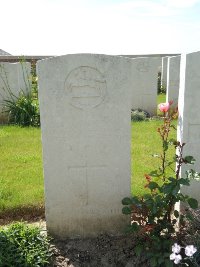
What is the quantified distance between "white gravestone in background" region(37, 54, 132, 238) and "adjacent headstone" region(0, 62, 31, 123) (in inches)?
233

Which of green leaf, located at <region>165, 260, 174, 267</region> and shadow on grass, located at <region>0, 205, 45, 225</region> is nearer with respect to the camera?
green leaf, located at <region>165, 260, 174, 267</region>

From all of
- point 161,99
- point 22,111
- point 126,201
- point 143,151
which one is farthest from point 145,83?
point 126,201

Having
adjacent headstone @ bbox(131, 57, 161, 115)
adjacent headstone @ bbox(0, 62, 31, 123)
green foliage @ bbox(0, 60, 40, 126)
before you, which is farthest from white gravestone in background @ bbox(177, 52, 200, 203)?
adjacent headstone @ bbox(131, 57, 161, 115)

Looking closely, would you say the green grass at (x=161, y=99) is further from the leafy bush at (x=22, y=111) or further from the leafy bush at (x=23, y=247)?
the leafy bush at (x=23, y=247)

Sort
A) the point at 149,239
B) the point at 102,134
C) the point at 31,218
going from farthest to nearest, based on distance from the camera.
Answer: the point at 31,218
the point at 102,134
the point at 149,239

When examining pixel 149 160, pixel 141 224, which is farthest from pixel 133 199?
pixel 149 160

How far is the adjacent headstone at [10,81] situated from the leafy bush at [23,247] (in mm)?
6063

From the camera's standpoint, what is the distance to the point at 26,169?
511 centimetres

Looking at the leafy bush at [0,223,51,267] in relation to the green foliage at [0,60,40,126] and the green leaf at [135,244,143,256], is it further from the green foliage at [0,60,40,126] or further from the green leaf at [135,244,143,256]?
the green foliage at [0,60,40,126]

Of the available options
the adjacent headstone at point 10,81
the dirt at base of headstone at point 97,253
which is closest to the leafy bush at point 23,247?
the dirt at base of headstone at point 97,253

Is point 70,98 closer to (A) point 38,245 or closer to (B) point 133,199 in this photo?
(B) point 133,199

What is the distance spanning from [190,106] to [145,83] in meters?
6.87

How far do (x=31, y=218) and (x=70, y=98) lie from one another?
5.18ft

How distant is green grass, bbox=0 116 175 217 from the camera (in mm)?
4121
